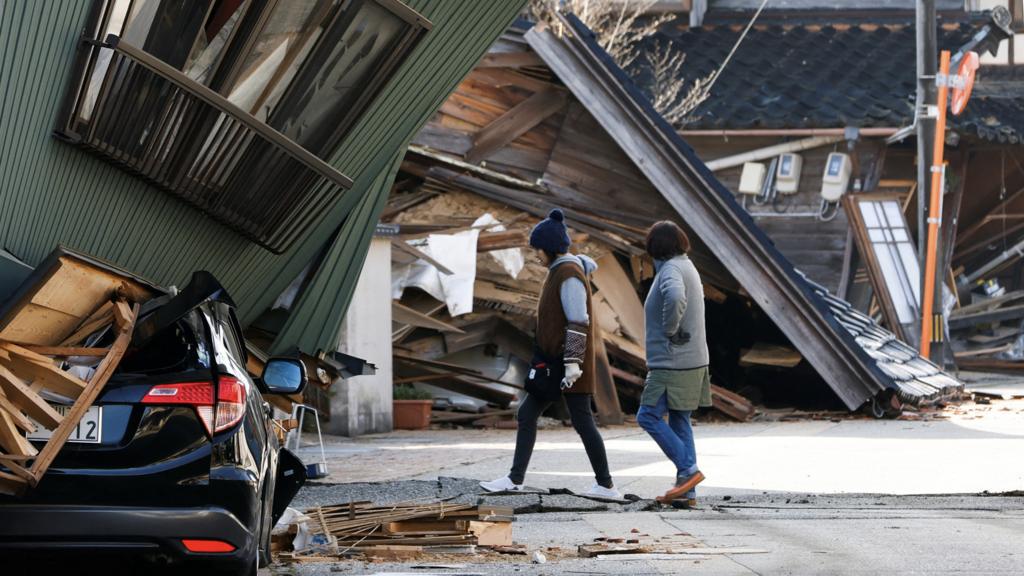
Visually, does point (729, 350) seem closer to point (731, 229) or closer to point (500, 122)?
point (731, 229)

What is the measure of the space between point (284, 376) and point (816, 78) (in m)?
21.5

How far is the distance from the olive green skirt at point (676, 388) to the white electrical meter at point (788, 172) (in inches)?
659

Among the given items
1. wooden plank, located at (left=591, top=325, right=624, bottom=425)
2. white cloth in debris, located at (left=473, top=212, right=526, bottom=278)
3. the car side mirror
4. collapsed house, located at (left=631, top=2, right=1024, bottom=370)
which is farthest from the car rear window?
collapsed house, located at (left=631, top=2, right=1024, bottom=370)

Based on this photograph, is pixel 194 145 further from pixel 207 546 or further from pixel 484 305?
pixel 484 305

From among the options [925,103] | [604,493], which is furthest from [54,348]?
[925,103]

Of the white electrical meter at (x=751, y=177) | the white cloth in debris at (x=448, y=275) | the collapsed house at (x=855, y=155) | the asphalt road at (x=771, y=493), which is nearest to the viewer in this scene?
the asphalt road at (x=771, y=493)

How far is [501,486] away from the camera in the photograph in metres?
10.1

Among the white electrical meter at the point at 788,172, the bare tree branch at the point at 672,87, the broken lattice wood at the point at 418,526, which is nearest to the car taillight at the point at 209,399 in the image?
the broken lattice wood at the point at 418,526

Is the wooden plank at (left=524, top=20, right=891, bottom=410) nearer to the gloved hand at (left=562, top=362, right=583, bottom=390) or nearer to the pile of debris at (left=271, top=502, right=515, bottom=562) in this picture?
the gloved hand at (left=562, top=362, right=583, bottom=390)

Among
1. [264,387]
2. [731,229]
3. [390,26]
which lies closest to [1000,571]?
[264,387]

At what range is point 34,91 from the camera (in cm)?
809

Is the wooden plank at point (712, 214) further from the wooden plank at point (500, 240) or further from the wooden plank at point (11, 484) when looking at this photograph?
the wooden plank at point (11, 484)

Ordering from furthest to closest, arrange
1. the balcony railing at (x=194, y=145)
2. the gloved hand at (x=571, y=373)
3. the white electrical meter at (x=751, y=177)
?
1. the white electrical meter at (x=751, y=177)
2. the gloved hand at (x=571, y=373)
3. the balcony railing at (x=194, y=145)

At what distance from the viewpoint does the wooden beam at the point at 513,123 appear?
60.2ft
